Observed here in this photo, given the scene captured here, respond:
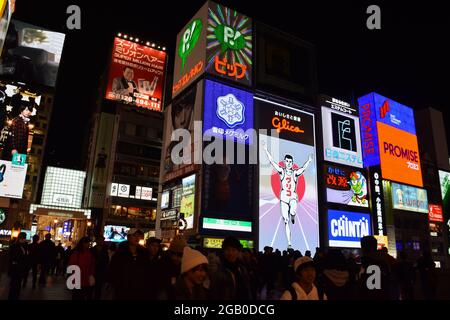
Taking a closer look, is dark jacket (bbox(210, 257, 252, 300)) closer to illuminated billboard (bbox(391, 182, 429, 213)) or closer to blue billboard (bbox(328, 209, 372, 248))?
blue billboard (bbox(328, 209, 372, 248))

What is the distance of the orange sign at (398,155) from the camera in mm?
40713

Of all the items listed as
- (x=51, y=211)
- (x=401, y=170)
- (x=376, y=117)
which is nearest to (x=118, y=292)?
(x=376, y=117)

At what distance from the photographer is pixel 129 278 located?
463 centimetres

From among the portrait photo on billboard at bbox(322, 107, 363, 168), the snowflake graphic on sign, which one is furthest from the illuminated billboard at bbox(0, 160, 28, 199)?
the portrait photo on billboard at bbox(322, 107, 363, 168)

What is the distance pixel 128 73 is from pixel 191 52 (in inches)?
858

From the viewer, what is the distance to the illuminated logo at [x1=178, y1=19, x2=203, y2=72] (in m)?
31.7

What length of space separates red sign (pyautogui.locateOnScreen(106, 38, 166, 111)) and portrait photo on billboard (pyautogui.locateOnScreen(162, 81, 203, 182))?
1982 centimetres

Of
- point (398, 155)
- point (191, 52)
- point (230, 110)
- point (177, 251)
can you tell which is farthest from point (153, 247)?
point (398, 155)

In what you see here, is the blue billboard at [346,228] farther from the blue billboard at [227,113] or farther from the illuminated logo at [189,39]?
the illuminated logo at [189,39]

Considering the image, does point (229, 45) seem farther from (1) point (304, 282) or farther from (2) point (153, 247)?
(1) point (304, 282)

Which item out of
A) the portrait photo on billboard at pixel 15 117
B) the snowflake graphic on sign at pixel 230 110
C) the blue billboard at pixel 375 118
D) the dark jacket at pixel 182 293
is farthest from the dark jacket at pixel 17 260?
the blue billboard at pixel 375 118

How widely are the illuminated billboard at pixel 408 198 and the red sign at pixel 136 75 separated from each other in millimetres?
34586
